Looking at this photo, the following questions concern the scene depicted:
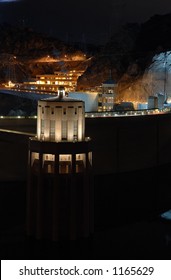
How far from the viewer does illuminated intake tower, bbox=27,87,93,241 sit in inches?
645

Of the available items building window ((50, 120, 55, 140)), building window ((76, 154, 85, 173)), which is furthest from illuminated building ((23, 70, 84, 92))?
building window ((76, 154, 85, 173))

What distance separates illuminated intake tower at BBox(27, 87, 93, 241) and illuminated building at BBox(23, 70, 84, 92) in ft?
113

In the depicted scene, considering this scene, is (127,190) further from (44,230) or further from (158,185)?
(44,230)

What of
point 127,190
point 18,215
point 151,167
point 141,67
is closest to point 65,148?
point 18,215

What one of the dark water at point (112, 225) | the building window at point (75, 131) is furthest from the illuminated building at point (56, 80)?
the building window at point (75, 131)

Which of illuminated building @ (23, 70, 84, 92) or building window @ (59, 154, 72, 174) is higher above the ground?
illuminated building @ (23, 70, 84, 92)

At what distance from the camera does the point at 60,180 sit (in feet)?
53.7

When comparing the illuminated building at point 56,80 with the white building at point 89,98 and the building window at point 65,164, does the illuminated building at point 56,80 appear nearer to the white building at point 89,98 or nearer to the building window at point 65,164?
the white building at point 89,98

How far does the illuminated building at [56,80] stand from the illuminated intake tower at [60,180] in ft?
113

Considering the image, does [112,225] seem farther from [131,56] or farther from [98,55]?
[98,55]

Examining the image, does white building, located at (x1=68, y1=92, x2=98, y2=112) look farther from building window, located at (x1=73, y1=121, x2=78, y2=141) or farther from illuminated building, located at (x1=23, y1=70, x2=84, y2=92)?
building window, located at (x1=73, y1=121, x2=78, y2=141)

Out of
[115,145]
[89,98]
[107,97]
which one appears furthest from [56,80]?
[115,145]

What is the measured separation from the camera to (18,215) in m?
Result: 19.1

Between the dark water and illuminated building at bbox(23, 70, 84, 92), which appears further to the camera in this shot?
illuminated building at bbox(23, 70, 84, 92)
